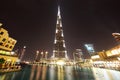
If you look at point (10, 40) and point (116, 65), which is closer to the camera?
point (10, 40)

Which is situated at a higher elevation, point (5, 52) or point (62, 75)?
point (5, 52)

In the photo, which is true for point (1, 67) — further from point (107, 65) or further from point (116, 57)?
point (107, 65)

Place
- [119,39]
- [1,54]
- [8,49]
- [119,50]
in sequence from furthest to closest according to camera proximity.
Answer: [119,39] → [119,50] → [8,49] → [1,54]

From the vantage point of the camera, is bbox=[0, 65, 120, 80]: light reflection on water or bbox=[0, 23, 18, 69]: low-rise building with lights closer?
bbox=[0, 65, 120, 80]: light reflection on water

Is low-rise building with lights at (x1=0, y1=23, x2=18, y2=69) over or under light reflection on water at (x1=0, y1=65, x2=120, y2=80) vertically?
over

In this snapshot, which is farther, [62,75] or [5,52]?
A: [5,52]

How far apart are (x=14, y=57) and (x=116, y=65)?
65.3 meters

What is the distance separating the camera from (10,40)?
5653 centimetres

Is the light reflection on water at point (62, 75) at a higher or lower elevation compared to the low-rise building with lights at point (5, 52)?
lower

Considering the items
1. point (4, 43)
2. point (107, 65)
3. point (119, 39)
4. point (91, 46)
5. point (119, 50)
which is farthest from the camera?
point (91, 46)

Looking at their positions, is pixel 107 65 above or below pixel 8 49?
below

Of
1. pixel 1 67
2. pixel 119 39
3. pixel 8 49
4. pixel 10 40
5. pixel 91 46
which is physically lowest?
pixel 1 67

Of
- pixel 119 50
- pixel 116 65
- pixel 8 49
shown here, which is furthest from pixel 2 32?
pixel 116 65

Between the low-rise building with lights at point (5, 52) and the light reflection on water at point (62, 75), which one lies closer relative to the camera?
the light reflection on water at point (62, 75)
